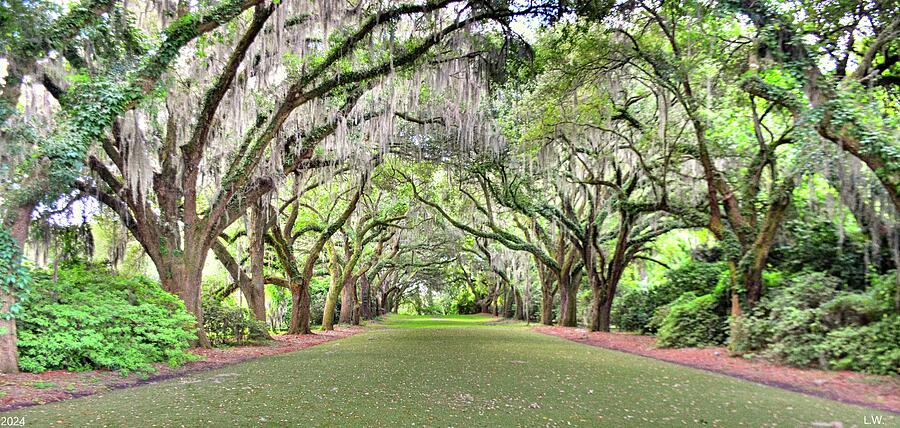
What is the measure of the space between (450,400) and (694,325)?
28.0 feet

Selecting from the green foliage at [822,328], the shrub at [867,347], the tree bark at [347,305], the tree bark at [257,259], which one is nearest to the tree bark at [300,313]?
the tree bark at [257,259]

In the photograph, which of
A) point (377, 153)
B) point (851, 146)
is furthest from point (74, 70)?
point (851, 146)

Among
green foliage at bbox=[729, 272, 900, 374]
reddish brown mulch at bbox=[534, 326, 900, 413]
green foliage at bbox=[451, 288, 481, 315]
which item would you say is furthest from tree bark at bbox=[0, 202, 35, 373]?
green foliage at bbox=[451, 288, 481, 315]

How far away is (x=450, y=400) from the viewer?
5.52 m

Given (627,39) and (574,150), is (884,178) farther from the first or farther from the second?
(574,150)

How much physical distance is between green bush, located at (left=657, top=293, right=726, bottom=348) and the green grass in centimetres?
328

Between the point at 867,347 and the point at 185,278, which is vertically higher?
the point at 185,278

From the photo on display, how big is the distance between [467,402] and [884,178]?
19.4 ft

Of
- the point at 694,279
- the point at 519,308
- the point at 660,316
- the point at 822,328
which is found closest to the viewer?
the point at 822,328

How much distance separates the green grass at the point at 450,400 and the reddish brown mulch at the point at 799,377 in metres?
0.44

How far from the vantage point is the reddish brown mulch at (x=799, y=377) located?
20.1 ft

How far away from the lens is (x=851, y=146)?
6.89 metres

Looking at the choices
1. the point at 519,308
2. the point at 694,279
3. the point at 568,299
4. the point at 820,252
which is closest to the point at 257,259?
the point at 694,279

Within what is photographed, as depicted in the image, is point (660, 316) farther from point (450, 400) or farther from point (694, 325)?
point (450, 400)
